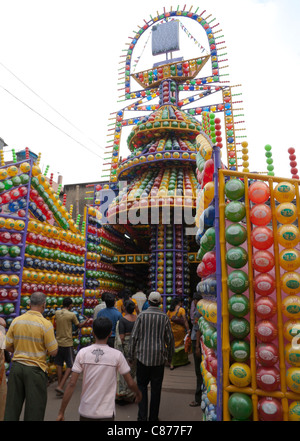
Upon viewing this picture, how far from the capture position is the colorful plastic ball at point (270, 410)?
2.95 metres

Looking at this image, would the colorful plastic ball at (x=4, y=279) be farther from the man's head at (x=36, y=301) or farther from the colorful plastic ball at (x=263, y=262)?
the colorful plastic ball at (x=263, y=262)

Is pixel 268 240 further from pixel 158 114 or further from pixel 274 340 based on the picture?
pixel 158 114

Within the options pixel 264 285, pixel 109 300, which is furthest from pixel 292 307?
pixel 109 300

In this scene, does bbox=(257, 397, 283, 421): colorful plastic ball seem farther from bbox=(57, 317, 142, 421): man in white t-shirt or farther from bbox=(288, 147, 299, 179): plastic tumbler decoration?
bbox=(288, 147, 299, 179): plastic tumbler decoration

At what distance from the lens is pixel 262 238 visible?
3.23m

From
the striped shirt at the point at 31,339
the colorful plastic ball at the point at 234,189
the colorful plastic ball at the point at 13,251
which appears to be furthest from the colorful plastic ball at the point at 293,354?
the colorful plastic ball at the point at 13,251

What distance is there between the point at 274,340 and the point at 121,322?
111 inches

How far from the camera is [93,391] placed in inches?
107

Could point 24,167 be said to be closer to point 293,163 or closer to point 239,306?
point 293,163

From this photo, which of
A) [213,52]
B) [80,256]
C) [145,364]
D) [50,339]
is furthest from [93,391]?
[213,52]

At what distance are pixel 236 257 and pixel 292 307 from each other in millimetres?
654

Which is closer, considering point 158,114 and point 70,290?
point 70,290

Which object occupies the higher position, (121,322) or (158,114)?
(158,114)

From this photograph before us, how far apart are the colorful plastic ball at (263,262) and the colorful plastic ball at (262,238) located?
7 cm
